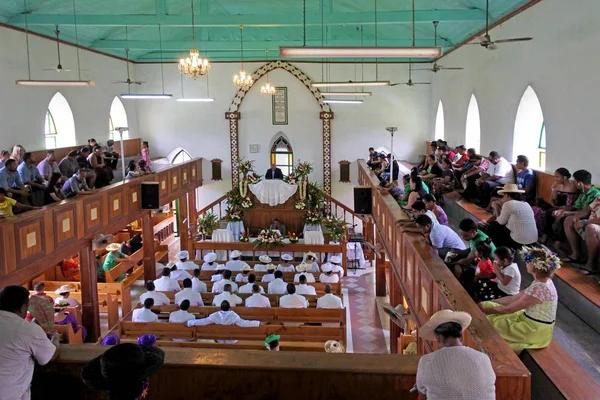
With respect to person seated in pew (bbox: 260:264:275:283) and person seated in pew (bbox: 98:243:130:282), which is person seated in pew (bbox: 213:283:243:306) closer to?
person seated in pew (bbox: 260:264:275:283)

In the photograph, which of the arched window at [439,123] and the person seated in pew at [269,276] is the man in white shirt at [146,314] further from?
the arched window at [439,123]

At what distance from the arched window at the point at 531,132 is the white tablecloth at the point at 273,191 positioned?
6.90 m

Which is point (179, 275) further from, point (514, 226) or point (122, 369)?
point (122, 369)

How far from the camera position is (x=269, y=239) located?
15.2m

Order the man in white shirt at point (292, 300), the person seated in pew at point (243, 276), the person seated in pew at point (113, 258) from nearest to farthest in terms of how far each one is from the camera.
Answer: the man in white shirt at point (292, 300), the person seated in pew at point (243, 276), the person seated in pew at point (113, 258)

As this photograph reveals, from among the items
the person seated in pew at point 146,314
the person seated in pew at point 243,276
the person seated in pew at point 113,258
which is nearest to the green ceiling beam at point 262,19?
the person seated in pew at point 113,258

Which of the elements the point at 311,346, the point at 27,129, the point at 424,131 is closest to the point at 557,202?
the point at 311,346

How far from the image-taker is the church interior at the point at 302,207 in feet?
10.9

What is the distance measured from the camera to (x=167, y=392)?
3.32 metres

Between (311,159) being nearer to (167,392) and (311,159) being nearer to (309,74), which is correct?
(309,74)

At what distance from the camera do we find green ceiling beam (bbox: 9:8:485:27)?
12.6 meters

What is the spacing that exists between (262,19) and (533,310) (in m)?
10.4

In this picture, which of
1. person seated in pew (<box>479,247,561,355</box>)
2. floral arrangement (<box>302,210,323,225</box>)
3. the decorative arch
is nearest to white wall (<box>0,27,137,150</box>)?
the decorative arch

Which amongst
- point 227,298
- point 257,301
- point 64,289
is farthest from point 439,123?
point 64,289
